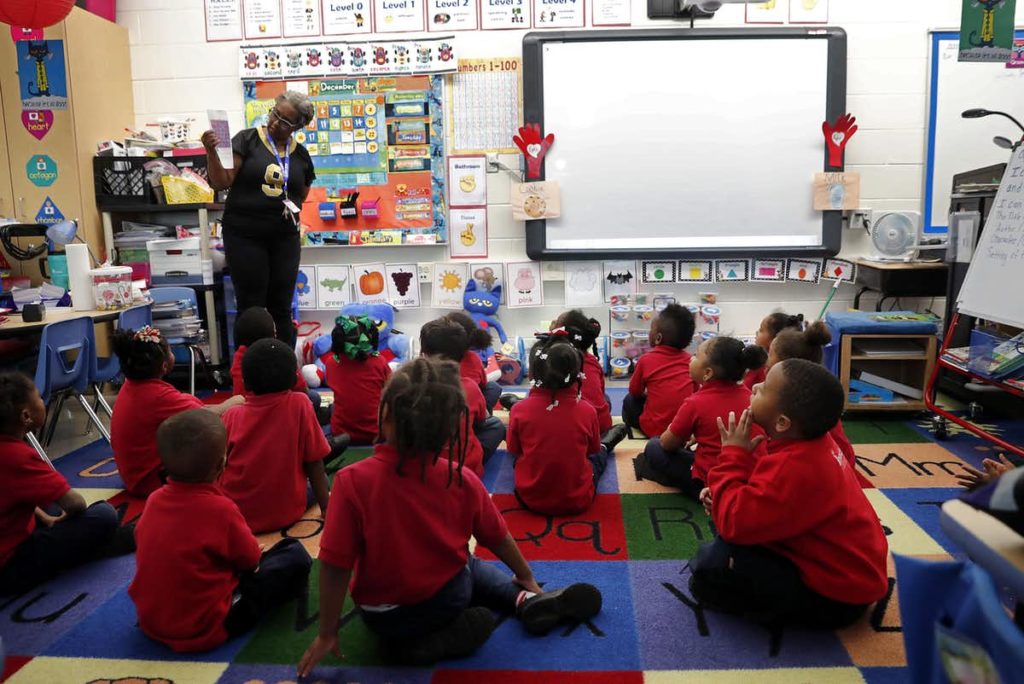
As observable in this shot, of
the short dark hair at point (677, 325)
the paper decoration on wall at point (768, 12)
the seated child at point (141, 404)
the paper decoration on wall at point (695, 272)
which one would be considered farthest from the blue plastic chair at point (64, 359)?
the paper decoration on wall at point (768, 12)

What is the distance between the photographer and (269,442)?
2236mm

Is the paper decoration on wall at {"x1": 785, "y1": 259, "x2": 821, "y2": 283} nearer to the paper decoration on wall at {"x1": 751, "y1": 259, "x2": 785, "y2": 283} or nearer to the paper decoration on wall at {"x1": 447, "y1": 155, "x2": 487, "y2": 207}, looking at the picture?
the paper decoration on wall at {"x1": 751, "y1": 259, "x2": 785, "y2": 283}

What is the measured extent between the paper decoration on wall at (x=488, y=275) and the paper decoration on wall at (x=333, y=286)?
844 mm

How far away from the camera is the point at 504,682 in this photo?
1.52 meters

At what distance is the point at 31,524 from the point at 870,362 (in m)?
3.63

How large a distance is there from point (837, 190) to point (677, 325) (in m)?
2.18

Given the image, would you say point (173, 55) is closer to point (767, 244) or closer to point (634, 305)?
point (634, 305)

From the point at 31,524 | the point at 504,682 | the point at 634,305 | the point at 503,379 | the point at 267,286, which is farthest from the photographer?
the point at 634,305

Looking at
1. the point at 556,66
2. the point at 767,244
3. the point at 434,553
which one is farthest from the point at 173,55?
the point at 434,553

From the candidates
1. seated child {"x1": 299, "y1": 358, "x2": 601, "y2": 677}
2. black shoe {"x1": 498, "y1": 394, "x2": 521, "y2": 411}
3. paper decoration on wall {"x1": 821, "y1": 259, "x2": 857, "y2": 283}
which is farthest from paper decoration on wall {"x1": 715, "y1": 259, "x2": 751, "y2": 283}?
seated child {"x1": 299, "y1": 358, "x2": 601, "y2": 677}

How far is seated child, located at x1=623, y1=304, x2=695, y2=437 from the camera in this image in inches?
116

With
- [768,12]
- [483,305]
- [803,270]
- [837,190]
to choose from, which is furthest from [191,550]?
[768,12]

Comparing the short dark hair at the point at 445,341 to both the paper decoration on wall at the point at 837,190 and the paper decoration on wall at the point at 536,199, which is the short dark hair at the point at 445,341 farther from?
the paper decoration on wall at the point at 837,190

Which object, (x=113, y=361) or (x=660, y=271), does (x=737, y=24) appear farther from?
(x=113, y=361)
